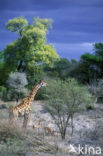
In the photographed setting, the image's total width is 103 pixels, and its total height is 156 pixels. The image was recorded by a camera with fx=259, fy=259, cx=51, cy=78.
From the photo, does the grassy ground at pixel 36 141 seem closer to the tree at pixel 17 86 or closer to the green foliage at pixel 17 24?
the tree at pixel 17 86

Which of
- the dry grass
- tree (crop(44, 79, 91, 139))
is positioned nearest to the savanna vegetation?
tree (crop(44, 79, 91, 139))

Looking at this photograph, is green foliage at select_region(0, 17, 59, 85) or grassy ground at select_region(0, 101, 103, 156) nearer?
grassy ground at select_region(0, 101, 103, 156)

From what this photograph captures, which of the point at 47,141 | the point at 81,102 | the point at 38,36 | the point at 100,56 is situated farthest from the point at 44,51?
the point at 47,141

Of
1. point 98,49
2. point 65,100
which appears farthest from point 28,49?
point 65,100

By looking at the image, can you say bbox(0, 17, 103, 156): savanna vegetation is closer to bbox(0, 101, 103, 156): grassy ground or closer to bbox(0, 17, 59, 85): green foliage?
bbox(0, 17, 59, 85): green foliage

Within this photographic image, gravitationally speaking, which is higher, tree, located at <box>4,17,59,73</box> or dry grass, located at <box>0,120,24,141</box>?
tree, located at <box>4,17,59,73</box>

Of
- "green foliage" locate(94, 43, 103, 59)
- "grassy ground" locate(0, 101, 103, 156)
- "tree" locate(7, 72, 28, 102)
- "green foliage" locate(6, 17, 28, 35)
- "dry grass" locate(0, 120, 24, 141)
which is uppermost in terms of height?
"green foliage" locate(6, 17, 28, 35)

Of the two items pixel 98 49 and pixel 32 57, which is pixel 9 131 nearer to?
pixel 32 57

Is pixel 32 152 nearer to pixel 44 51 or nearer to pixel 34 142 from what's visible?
pixel 34 142

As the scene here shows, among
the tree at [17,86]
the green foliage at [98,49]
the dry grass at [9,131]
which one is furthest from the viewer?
the green foliage at [98,49]

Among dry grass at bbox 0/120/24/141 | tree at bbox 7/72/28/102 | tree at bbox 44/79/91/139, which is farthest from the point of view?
tree at bbox 7/72/28/102

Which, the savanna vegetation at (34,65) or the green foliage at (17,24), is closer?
the savanna vegetation at (34,65)

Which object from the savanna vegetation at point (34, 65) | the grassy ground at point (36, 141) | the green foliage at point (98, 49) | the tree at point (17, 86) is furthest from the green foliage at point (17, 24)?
the grassy ground at point (36, 141)

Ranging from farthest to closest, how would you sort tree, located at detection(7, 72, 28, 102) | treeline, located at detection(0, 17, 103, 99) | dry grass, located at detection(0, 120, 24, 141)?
→ treeline, located at detection(0, 17, 103, 99)
tree, located at detection(7, 72, 28, 102)
dry grass, located at detection(0, 120, 24, 141)
